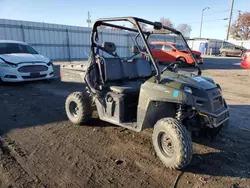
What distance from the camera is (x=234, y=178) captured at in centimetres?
277

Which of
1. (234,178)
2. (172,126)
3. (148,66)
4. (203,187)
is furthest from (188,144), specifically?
(148,66)

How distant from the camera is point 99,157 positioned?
10.5 feet

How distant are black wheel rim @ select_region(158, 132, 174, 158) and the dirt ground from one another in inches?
7.4

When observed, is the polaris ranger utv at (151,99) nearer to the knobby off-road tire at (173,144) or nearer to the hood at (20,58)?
the knobby off-road tire at (173,144)

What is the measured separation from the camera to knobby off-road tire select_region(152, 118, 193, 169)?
2734 mm

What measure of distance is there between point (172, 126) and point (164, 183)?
691mm

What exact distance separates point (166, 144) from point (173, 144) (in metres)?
0.21

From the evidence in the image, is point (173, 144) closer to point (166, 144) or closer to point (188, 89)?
point (166, 144)

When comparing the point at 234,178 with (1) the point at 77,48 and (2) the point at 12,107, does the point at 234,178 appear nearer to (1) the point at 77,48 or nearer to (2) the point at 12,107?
(2) the point at 12,107

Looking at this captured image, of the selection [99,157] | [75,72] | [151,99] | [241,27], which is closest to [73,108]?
[75,72]

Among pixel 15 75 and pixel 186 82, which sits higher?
pixel 186 82

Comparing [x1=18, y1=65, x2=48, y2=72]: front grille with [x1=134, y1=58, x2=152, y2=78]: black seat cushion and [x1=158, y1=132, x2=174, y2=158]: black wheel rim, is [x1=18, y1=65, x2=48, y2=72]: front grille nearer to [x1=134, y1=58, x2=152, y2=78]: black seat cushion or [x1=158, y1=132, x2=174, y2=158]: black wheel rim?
[x1=134, y1=58, x2=152, y2=78]: black seat cushion

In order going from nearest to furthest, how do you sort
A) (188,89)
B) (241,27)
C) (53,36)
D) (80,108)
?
(188,89)
(80,108)
(53,36)
(241,27)

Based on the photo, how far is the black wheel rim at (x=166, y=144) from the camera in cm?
298
